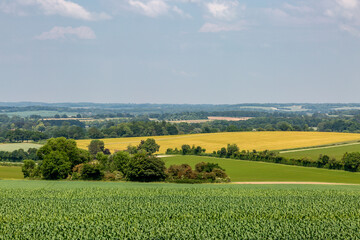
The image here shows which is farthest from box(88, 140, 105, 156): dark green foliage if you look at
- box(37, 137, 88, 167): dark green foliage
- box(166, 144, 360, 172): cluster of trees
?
box(37, 137, 88, 167): dark green foliage

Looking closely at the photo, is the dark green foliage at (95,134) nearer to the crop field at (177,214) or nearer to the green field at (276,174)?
the green field at (276,174)

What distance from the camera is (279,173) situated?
7488 cm

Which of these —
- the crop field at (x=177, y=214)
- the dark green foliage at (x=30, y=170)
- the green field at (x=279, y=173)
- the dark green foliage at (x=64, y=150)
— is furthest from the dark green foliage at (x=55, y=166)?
the green field at (x=279, y=173)

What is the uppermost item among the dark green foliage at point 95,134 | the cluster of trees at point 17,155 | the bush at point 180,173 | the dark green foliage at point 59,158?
the dark green foliage at point 59,158

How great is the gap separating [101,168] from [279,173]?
32.5 metres

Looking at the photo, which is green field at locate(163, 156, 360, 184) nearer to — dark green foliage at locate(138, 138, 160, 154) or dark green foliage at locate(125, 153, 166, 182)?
dark green foliage at locate(125, 153, 166, 182)

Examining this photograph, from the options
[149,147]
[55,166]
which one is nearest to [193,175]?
[55,166]

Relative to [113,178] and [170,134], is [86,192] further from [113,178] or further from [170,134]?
[170,134]

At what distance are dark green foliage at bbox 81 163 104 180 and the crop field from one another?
18345 millimetres

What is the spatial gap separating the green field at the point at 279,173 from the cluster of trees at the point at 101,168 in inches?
288

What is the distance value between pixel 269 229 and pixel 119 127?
6050 inches

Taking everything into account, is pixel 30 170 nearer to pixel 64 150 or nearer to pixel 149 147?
pixel 64 150

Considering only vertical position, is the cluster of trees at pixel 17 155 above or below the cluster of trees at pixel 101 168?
below

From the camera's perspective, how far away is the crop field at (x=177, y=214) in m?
26.6
